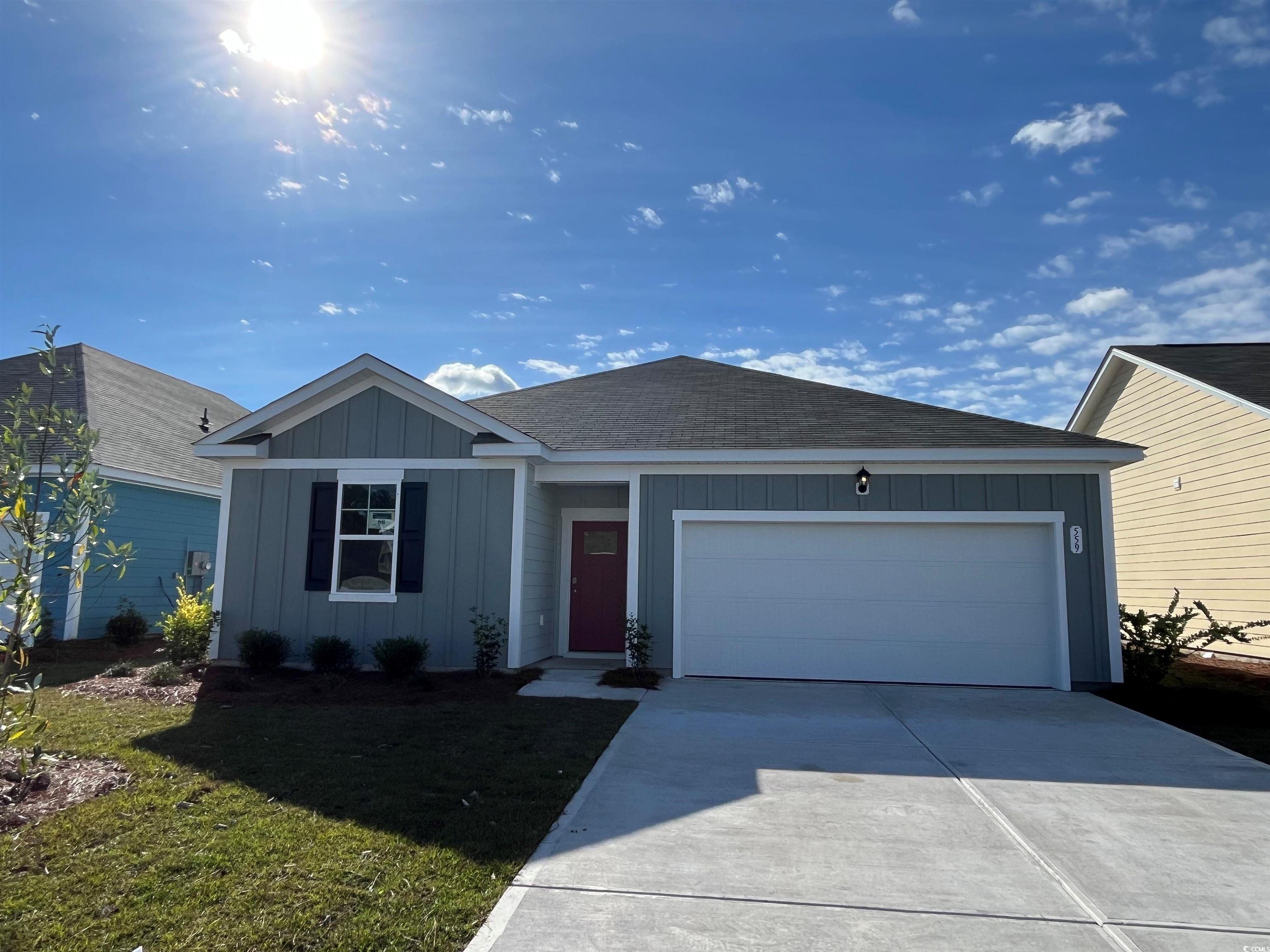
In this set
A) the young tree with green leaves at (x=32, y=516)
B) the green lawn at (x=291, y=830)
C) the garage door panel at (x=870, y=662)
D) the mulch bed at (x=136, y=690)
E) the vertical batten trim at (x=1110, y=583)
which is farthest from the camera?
the garage door panel at (x=870, y=662)

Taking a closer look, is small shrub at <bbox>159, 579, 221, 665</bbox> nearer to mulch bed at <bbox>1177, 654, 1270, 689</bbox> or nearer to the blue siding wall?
the blue siding wall

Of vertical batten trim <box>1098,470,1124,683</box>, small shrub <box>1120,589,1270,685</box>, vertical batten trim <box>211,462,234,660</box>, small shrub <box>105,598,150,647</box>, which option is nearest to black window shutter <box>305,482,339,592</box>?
vertical batten trim <box>211,462,234,660</box>

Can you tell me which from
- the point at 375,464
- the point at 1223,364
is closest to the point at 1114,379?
the point at 1223,364

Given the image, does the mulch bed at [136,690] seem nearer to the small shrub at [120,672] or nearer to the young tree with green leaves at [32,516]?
the small shrub at [120,672]

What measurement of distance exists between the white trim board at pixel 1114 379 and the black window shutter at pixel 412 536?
397 inches

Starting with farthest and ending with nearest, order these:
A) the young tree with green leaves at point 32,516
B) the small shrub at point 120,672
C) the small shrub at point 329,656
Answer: the small shrub at point 329,656 < the small shrub at point 120,672 < the young tree with green leaves at point 32,516

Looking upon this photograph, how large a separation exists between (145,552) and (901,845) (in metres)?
13.4

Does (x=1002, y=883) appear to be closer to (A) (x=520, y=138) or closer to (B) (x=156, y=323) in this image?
(A) (x=520, y=138)

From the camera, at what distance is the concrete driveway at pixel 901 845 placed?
3.24 m

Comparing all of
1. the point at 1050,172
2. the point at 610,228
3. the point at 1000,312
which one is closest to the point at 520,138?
the point at 610,228

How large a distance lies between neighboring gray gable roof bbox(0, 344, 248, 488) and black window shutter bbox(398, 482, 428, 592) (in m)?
4.99

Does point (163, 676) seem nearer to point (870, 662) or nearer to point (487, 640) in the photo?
point (487, 640)

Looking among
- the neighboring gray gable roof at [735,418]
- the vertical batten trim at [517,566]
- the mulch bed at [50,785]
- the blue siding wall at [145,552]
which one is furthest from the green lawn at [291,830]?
the blue siding wall at [145,552]

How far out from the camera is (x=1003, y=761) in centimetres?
593
